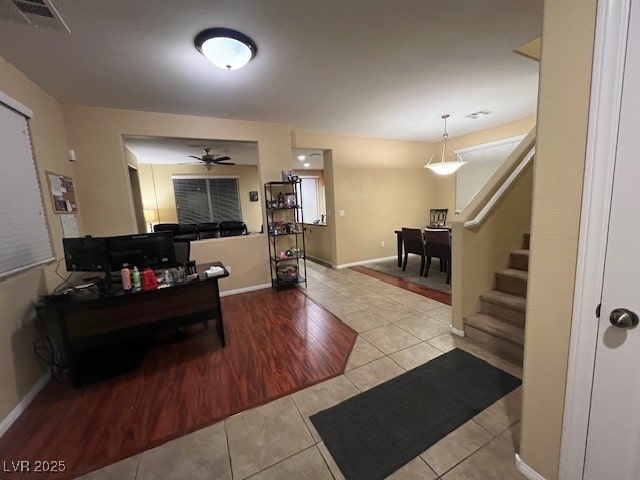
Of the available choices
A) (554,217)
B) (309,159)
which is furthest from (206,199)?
(554,217)

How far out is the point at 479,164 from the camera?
5.15 m

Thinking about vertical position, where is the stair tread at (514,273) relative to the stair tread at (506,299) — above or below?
above

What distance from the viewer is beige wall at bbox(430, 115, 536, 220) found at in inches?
178

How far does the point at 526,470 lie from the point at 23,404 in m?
3.16

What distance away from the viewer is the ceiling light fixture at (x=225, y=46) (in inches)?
74.0

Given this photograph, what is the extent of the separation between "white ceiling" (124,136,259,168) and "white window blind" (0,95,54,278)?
227 cm

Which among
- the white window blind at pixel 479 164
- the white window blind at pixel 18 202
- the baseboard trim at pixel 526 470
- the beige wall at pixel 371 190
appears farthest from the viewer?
the beige wall at pixel 371 190

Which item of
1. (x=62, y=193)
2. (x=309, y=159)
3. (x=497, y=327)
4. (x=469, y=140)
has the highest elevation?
(x=309, y=159)

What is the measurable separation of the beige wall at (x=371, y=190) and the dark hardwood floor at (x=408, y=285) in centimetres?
63

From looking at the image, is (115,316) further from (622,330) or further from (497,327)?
(497,327)

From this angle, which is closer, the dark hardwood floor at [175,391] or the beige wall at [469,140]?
the dark hardwood floor at [175,391]

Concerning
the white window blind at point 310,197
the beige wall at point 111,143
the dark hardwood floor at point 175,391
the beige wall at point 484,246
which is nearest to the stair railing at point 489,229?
the beige wall at point 484,246

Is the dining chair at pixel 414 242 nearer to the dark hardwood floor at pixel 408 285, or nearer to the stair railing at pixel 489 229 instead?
the dark hardwood floor at pixel 408 285

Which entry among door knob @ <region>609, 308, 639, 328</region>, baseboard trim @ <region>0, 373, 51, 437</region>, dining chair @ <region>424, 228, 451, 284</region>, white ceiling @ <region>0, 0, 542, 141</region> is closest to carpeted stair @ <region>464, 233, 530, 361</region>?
dining chair @ <region>424, 228, 451, 284</region>
